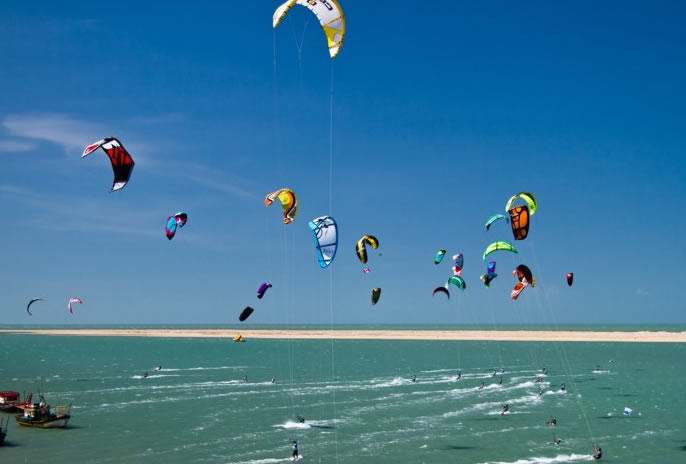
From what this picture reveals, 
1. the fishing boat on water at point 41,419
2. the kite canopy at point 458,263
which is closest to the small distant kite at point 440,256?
the kite canopy at point 458,263

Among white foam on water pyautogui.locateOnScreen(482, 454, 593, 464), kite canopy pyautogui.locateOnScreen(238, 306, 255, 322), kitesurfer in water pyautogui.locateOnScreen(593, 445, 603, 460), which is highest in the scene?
kite canopy pyautogui.locateOnScreen(238, 306, 255, 322)

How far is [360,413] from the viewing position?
36656 millimetres

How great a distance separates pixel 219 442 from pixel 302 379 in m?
25.6

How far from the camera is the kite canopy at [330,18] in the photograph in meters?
18.4

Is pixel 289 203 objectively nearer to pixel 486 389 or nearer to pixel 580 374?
pixel 486 389

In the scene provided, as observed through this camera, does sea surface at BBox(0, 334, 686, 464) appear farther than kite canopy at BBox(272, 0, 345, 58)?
Yes

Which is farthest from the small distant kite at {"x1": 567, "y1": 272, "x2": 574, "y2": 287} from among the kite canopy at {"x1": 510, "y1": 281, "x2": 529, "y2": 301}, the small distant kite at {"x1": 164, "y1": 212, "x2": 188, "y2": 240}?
the small distant kite at {"x1": 164, "y1": 212, "x2": 188, "y2": 240}

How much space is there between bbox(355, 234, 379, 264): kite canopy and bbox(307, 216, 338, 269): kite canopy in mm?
9724

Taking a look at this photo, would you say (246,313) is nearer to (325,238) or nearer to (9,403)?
(325,238)

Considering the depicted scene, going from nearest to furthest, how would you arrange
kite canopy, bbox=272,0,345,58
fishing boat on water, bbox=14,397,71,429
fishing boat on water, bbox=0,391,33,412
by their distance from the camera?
1. kite canopy, bbox=272,0,345,58
2. fishing boat on water, bbox=14,397,71,429
3. fishing boat on water, bbox=0,391,33,412

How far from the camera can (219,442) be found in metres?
29.7

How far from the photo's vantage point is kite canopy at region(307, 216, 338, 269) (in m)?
25.6

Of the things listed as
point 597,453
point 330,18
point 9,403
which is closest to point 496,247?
point 597,453

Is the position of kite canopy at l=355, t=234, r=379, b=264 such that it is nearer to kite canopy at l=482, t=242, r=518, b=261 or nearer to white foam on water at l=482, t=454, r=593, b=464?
kite canopy at l=482, t=242, r=518, b=261
